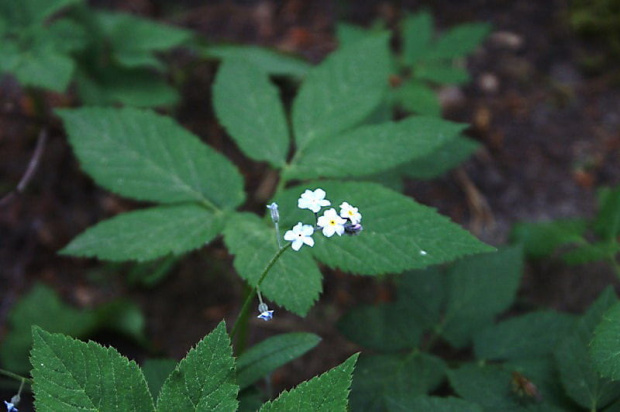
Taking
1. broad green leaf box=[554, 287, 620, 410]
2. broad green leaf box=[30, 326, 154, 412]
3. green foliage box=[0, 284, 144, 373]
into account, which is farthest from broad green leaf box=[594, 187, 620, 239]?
green foliage box=[0, 284, 144, 373]

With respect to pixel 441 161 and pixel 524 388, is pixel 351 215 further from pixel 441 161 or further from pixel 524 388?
pixel 441 161

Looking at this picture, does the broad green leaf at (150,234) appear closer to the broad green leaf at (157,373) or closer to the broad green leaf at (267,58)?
the broad green leaf at (157,373)

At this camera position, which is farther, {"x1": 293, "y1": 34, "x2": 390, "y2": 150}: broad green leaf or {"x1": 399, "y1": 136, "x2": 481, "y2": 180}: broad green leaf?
{"x1": 399, "y1": 136, "x2": 481, "y2": 180}: broad green leaf

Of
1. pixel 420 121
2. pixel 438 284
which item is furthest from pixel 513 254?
pixel 420 121

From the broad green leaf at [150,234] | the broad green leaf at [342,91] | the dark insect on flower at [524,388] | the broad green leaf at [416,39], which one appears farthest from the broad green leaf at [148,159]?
the broad green leaf at [416,39]

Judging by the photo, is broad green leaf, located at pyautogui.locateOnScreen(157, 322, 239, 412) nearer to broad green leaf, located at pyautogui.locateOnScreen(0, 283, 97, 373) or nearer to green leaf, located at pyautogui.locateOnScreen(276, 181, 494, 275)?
green leaf, located at pyautogui.locateOnScreen(276, 181, 494, 275)

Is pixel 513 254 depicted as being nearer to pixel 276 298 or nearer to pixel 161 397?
pixel 276 298

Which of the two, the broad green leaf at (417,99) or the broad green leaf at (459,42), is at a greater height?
the broad green leaf at (459,42)
